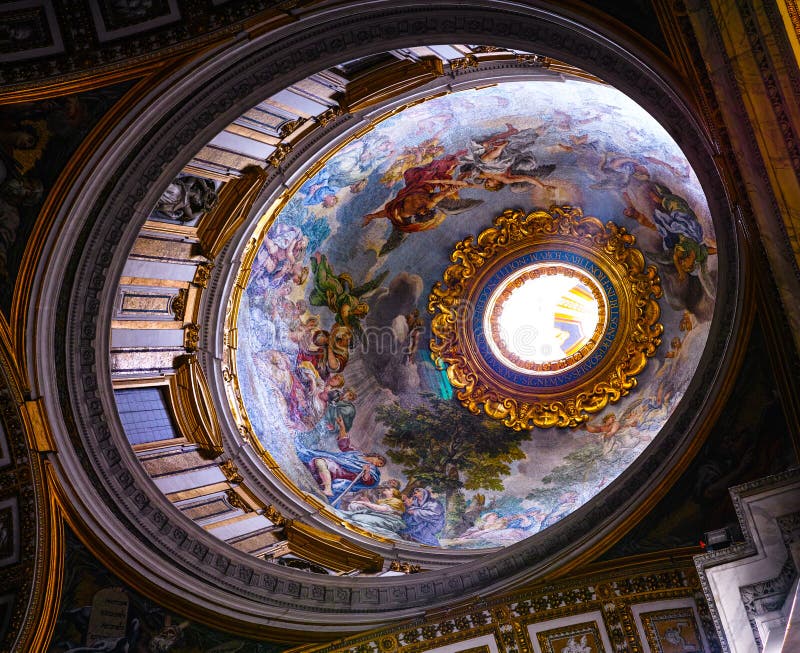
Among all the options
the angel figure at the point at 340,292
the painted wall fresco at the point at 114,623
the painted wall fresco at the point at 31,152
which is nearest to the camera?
the painted wall fresco at the point at 31,152

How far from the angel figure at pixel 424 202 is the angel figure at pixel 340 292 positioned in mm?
882

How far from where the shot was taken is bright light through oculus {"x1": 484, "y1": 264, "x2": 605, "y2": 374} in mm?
19453

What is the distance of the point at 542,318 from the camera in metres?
20.2

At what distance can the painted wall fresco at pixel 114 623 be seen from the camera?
12.2 m

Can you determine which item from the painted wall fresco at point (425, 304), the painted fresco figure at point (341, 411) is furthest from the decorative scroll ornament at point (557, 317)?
the painted fresco figure at point (341, 411)

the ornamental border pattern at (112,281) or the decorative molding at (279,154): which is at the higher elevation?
the decorative molding at (279,154)

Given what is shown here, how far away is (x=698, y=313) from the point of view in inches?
657

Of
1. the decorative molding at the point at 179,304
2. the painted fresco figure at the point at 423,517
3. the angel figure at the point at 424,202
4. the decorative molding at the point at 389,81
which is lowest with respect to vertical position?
the painted fresco figure at the point at 423,517

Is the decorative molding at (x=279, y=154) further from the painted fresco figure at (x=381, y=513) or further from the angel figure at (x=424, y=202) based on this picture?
the painted fresco figure at (x=381, y=513)

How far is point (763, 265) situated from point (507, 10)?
4172 mm

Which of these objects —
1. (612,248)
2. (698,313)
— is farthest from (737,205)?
(612,248)

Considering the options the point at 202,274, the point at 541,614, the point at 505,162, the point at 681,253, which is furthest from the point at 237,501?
the point at 681,253

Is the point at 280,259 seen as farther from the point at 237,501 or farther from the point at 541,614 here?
the point at 541,614

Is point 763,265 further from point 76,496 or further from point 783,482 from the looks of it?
point 76,496
